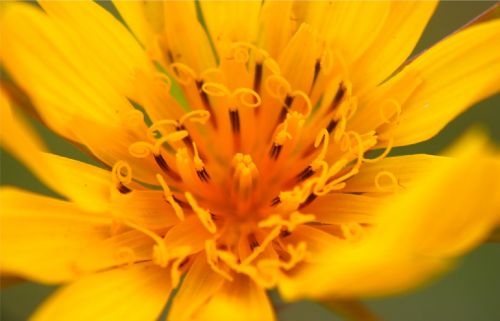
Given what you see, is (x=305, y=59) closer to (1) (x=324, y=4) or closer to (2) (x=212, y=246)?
(1) (x=324, y=4)

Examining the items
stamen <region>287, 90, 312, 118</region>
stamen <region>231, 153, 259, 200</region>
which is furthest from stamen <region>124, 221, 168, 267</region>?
stamen <region>287, 90, 312, 118</region>

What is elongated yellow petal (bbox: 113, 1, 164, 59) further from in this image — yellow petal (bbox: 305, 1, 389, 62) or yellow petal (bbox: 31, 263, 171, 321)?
yellow petal (bbox: 31, 263, 171, 321)

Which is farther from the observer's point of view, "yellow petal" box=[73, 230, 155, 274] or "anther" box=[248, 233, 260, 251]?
"anther" box=[248, 233, 260, 251]

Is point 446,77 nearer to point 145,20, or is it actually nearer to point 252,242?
point 252,242

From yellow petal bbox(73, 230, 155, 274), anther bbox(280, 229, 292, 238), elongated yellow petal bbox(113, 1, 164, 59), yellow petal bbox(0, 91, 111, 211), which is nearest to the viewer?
yellow petal bbox(0, 91, 111, 211)

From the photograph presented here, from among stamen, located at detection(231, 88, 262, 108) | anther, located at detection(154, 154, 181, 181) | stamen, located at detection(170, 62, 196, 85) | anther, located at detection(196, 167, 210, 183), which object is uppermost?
stamen, located at detection(170, 62, 196, 85)

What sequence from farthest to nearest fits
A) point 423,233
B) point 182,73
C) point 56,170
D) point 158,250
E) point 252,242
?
point 182,73 → point 252,242 → point 158,250 → point 56,170 → point 423,233

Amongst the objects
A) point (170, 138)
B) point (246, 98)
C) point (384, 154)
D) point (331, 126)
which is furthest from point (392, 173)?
point (170, 138)

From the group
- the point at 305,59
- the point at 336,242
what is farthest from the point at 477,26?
the point at 336,242
